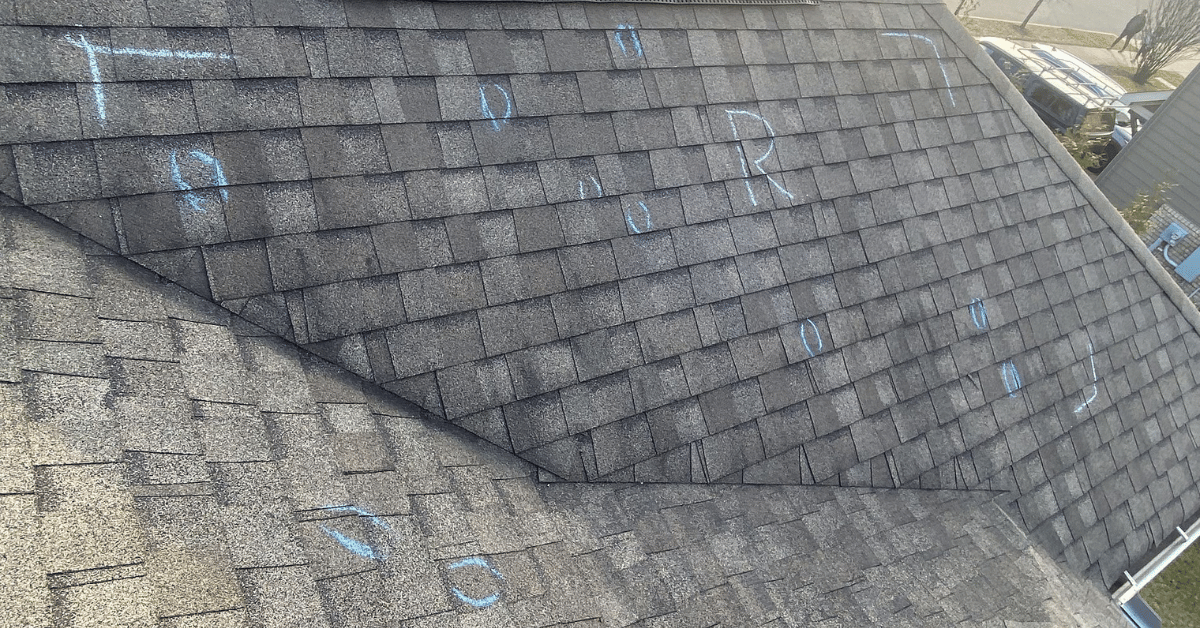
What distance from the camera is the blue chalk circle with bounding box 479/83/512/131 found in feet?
16.6

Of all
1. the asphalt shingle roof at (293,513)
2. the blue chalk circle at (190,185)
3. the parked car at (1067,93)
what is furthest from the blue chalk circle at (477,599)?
the parked car at (1067,93)

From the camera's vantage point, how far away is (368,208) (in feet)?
14.8

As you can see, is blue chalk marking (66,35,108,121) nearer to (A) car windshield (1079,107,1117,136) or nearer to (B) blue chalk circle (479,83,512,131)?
(B) blue chalk circle (479,83,512,131)

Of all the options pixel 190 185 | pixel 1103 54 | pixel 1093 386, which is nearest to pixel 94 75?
pixel 190 185

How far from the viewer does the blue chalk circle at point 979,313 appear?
703cm

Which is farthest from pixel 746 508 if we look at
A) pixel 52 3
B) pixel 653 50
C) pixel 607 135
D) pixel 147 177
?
pixel 52 3

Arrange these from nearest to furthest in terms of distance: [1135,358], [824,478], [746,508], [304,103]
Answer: [304,103] → [746,508] → [824,478] → [1135,358]

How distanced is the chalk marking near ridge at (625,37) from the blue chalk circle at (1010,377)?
461cm

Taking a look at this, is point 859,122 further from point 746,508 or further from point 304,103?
point 304,103

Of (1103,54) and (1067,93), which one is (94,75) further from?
(1103,54)

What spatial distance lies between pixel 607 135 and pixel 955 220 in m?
3.92

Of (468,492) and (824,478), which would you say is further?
(824,478)

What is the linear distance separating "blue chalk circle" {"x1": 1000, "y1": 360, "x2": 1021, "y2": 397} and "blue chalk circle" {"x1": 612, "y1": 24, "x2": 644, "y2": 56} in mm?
4623

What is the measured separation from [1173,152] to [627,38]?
1710 cm
